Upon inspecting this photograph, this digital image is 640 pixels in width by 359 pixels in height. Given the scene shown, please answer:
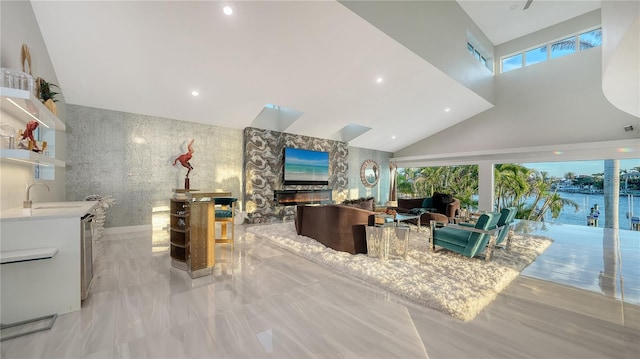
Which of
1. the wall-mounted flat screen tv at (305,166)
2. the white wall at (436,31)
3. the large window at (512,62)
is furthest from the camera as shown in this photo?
the large window at (512,62)

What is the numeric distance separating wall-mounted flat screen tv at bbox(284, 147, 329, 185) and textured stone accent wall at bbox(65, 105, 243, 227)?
6.69 feet

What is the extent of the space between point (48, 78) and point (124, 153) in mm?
1815

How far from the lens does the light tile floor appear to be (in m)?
1.71

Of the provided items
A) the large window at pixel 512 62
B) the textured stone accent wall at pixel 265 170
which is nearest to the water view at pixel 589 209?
the large window at pixel 512 62

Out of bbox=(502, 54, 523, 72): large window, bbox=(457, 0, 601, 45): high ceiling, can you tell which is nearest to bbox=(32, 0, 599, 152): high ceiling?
bbox=(457, 0, 601, 45): high ceiling

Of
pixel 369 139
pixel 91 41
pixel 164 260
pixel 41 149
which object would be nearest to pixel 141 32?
pixel 91 41

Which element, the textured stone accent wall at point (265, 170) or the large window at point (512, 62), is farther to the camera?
the large window at point (512, 62)

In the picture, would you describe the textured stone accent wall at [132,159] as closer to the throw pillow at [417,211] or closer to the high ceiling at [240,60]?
the high ceiling at [240,60]

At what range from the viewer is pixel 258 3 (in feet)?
11.5

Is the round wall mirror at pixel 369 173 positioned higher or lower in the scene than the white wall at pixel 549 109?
lower

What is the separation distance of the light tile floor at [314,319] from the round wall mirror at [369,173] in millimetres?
7195

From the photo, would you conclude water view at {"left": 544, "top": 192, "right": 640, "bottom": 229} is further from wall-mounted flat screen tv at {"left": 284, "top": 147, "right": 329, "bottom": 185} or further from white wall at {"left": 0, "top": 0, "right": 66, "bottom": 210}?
white wall at {"left": 0, "top": 0, "right": 66, "bottom": 210}

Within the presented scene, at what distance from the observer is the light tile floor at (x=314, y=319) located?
67.2 inches

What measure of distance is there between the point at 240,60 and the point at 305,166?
13.5 ft
